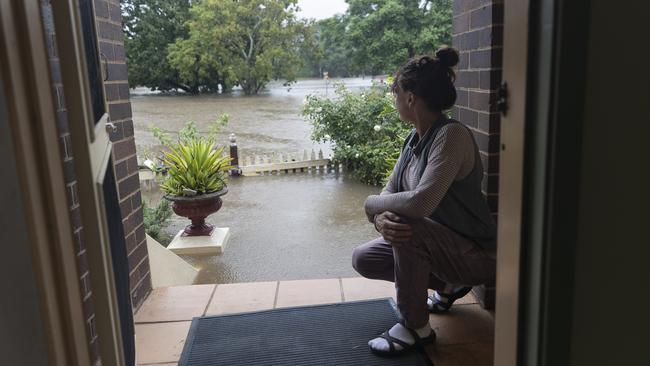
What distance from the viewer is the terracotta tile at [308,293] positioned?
2.64 metres

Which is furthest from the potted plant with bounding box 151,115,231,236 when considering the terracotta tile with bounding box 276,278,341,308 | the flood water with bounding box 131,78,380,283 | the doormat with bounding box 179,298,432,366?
the doormat with bounding box 179,298,432,366

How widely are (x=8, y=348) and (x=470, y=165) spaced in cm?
158

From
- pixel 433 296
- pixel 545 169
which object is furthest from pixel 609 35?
pixel 433 296

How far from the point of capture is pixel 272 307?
2.59 meters

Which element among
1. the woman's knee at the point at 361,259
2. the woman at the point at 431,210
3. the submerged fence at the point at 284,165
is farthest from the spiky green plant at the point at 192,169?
the submerged fence at the point at 284,165

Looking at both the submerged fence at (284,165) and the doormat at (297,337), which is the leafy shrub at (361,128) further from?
the doormat at (297,337)

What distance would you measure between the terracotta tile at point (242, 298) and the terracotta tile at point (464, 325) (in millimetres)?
862

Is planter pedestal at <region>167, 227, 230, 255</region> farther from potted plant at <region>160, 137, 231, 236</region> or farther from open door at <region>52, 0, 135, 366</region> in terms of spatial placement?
open door at <region>52, 0, 135, 366</region>

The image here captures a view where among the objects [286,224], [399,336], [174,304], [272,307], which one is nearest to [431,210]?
[399,336]

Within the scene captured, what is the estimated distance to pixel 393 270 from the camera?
2223mm

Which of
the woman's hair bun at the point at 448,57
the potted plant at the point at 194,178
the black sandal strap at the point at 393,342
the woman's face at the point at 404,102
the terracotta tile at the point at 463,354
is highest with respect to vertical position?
the woman's hair bun at the point at 448,57

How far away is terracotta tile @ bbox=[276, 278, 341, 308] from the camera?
8.67ft

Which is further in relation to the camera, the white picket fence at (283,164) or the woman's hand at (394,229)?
the white picket fence at (283,164)

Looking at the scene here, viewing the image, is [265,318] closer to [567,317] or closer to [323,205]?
[567,317]
